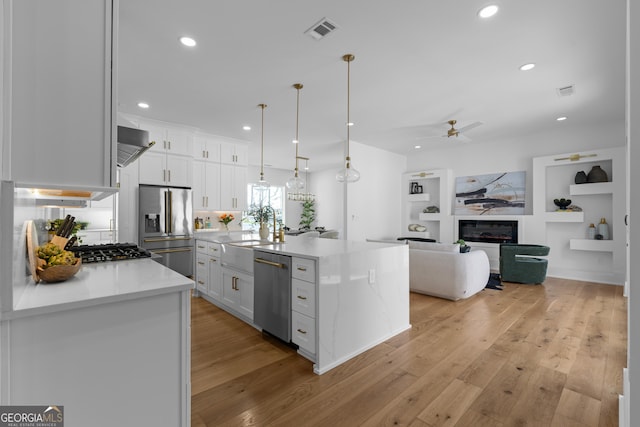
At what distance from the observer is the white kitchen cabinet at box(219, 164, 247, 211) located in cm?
591

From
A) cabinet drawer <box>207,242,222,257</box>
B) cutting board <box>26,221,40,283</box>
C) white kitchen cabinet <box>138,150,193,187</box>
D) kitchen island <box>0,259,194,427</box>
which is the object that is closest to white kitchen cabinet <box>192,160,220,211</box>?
white kitchen cabinet <box>138,150,193,187</box>

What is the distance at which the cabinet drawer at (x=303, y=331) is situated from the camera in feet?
7.40

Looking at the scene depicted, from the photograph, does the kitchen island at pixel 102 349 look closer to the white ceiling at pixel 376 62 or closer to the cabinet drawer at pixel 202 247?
the white ceiling at pixel 376 62

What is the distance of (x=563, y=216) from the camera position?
212 inches

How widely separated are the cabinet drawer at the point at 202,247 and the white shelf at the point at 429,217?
5.36m

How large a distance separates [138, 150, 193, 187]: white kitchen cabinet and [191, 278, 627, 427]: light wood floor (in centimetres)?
277

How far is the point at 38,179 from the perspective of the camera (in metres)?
1.07

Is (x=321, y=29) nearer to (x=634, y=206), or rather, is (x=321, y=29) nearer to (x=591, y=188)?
(x=634, y=206)

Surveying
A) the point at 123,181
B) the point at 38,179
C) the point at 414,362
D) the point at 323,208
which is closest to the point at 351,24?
the point at 38,179

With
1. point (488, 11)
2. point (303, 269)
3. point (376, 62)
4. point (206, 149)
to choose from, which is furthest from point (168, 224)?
point (488, 11)

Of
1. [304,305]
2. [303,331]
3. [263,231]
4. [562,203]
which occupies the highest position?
[562,203]

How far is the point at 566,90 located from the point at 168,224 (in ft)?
20.1

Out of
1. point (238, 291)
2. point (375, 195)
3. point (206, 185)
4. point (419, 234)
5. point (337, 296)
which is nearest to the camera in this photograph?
point (337, 296)

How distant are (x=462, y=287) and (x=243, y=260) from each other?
2.91m
